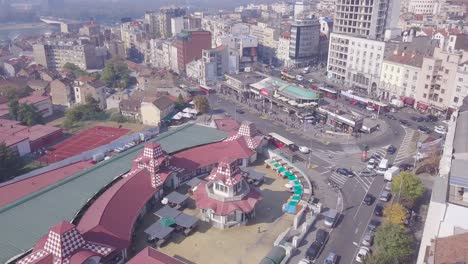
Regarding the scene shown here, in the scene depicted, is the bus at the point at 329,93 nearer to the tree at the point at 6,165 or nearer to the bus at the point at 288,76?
the bus at the point at 288,76

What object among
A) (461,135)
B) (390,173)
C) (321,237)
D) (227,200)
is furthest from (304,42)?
(321,237)

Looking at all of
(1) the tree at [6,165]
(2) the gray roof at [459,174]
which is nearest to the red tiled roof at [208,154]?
(1) the tree at [6,165]

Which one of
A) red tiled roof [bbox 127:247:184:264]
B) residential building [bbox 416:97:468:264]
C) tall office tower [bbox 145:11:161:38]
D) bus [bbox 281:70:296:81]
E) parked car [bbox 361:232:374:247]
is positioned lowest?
parked car [bbox 361:232:374:247]

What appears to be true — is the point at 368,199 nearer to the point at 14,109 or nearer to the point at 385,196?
the point at 385,196

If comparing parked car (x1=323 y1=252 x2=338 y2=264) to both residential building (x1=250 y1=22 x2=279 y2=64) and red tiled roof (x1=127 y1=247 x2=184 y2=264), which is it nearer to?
red tiled roof (x1=127 y1=247 x2=184 y2=264)

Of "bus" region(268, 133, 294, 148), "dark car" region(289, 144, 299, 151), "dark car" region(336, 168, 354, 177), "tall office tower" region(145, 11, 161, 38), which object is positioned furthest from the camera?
"tall office tower" region(145, 11, 161, 38)

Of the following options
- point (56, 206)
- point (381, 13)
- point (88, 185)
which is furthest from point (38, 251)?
point (381, 13)

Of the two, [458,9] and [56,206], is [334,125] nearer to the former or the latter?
[56,206]

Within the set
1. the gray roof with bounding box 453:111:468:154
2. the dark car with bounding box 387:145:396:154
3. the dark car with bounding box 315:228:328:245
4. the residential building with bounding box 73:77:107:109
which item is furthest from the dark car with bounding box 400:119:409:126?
the residential building with bounding box 73:77:107:109
